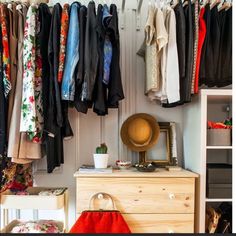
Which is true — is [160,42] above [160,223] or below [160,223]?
above

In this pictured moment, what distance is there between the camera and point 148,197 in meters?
1.47

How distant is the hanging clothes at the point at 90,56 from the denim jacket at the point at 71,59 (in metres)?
0.06

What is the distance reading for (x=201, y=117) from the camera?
154 cm

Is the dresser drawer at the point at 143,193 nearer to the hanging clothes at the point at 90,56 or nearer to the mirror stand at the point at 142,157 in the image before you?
the mirror stand at the point at 142,157

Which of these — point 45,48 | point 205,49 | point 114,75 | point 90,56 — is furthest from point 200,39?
point 45,48

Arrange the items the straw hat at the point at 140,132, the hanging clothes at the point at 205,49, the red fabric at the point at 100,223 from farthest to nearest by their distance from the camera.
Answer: the straw hat at the point at 140,132, the hanging clothes at the point at 205,49, the red fabric at the point at 100,223

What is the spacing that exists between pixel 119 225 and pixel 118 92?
2.46 ft

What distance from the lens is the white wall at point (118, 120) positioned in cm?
188

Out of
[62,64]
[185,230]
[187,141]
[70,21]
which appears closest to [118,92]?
[62,64]

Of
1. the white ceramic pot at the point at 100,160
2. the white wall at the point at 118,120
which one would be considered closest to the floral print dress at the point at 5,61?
the white wall at the point at 118,120

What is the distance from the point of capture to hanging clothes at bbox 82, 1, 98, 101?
1.43 meters

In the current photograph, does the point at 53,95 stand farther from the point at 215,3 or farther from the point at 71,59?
the point at 215,3

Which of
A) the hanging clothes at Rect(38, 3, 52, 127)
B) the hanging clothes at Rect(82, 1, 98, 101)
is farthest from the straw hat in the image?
the hanging clothes at Rect(38, 3, 52, 127)

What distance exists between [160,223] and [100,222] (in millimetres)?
362
